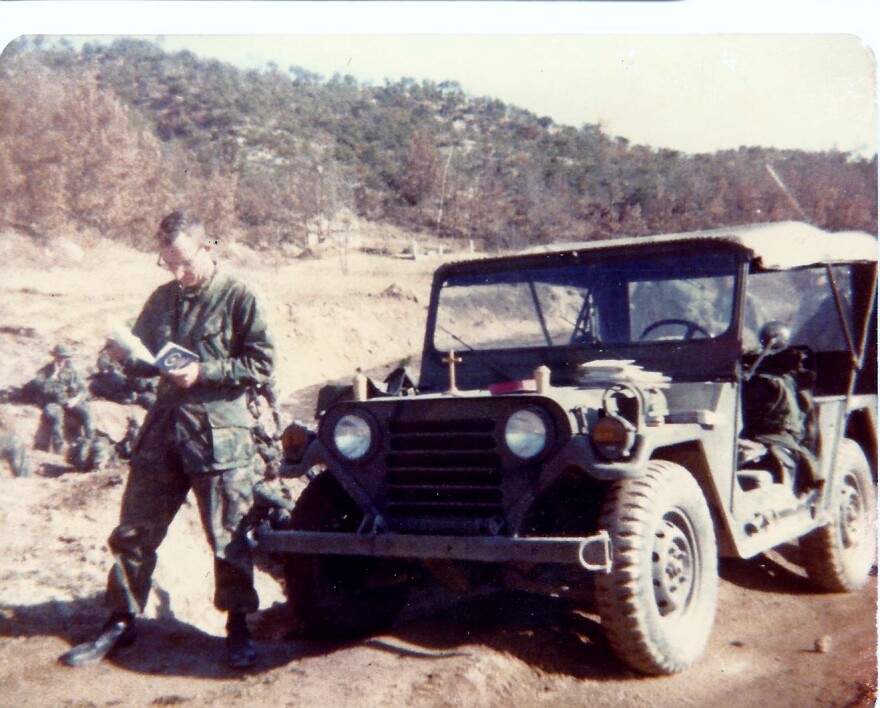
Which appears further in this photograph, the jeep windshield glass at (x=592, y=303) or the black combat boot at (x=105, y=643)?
the jeep windshield glass at (x=592, y=303)

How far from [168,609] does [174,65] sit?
628 inches

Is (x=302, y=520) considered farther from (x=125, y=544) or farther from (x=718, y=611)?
(x=718, y=611)

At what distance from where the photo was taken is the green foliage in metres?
12.3

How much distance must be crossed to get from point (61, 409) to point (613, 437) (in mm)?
9028

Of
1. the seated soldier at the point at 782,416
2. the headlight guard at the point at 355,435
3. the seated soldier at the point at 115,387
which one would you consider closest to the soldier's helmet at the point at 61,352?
the seated soldier at the point at 115,387

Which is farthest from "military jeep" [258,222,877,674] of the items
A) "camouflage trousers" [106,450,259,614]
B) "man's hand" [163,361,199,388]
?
"man's hand" [163,361,199,388]

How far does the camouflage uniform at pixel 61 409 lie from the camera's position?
35.0 ft

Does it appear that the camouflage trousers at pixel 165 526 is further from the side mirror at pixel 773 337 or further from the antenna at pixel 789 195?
the antenna at pixel 789 195

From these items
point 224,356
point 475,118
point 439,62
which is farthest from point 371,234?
point 224,356

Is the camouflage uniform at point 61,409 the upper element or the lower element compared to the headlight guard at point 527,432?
lower

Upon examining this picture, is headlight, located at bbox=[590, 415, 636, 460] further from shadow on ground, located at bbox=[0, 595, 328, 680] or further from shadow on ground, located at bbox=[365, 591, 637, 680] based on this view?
shadow on ground, located at bbox=[0, 595, 328, 680]

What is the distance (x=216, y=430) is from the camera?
3.73 metres


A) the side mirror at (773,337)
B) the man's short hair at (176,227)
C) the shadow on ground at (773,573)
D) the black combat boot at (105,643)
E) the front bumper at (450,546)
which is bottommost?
the shadow on ground at (773,573)

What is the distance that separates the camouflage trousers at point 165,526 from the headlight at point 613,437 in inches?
61.0
